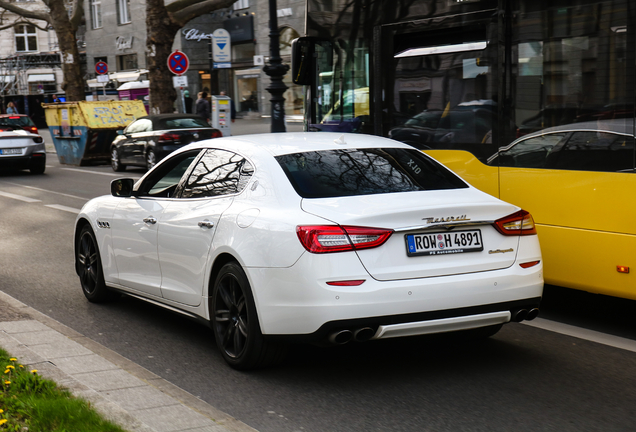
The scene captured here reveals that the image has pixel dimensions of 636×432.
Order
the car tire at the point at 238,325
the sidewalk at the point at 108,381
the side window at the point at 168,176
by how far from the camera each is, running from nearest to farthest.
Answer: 1. the sidewalk at the point at 108,381
2. the car tire at the point at 238,325
3. the side window at the point at 168,176

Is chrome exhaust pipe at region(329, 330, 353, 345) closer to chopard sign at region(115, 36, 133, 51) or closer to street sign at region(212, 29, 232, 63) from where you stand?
street sign at region(212, 29, 232, 63)

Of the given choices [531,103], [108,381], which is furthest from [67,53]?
[108,381]

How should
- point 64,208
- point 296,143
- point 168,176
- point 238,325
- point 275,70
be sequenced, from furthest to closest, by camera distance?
point 275,70, point 64,208, point 168,176, point 296,143, point 238,325

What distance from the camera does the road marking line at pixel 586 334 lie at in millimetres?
5543

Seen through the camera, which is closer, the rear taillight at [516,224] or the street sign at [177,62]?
the rear taillight at [516,224]

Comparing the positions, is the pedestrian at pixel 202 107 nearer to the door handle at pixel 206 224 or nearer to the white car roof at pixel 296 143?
the white car roof at pixel 296 143

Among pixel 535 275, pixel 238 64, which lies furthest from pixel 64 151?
pixel 535 275

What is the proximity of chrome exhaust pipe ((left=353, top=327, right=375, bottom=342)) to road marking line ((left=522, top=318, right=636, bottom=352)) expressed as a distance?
1.94m

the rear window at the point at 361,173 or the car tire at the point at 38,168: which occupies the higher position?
the rear window at the point at 361,173

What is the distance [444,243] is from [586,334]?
5.99ft

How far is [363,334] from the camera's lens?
176 inches

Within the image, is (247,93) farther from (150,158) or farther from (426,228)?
(426,228)

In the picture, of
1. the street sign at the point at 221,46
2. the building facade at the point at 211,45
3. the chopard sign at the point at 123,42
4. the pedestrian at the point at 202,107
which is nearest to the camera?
the street sign at the point at 221,46

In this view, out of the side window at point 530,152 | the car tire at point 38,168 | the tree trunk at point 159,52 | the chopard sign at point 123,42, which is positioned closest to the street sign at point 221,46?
the tree trunk at point 159,52
